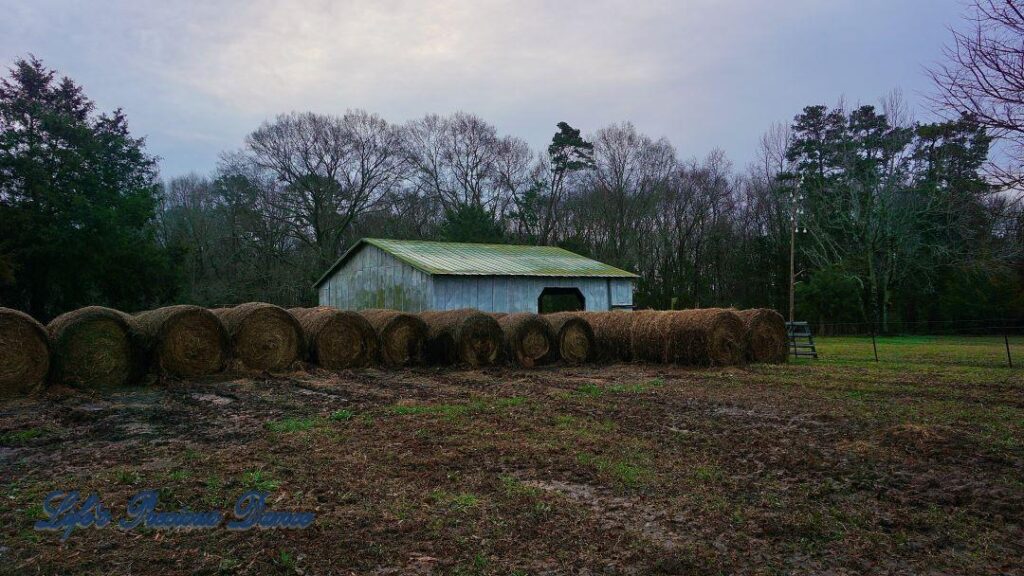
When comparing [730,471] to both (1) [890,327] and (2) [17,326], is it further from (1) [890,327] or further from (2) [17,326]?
(1) [890,327]

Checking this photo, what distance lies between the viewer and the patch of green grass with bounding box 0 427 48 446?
21.3 ft

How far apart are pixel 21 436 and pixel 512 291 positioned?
1764 centimetres

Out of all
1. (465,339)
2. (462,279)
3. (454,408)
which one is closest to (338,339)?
(465,339)

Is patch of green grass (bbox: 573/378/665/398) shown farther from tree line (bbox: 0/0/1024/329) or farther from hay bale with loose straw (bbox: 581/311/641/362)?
tree line (bbox: 0/0/1024/329)

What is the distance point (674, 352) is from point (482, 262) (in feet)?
37.5

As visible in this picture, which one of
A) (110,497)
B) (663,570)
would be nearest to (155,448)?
(110,497)

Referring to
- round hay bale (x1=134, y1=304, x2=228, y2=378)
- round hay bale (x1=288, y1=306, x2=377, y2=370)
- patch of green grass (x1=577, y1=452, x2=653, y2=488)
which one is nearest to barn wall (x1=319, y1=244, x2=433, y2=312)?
round hay bale (x1=288, y1=306, x2=377, y2=370)

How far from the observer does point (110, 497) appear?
4.53 m

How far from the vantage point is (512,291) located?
Result: 2353 centimetres

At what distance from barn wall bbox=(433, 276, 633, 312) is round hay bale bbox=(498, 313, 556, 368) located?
241 inches

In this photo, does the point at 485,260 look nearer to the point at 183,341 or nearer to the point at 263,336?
the point at 263,336

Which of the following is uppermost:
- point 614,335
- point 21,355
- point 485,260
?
point 485,260

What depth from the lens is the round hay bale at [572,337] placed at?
1588 centimetres

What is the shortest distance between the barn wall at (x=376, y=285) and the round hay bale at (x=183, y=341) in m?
9.78
